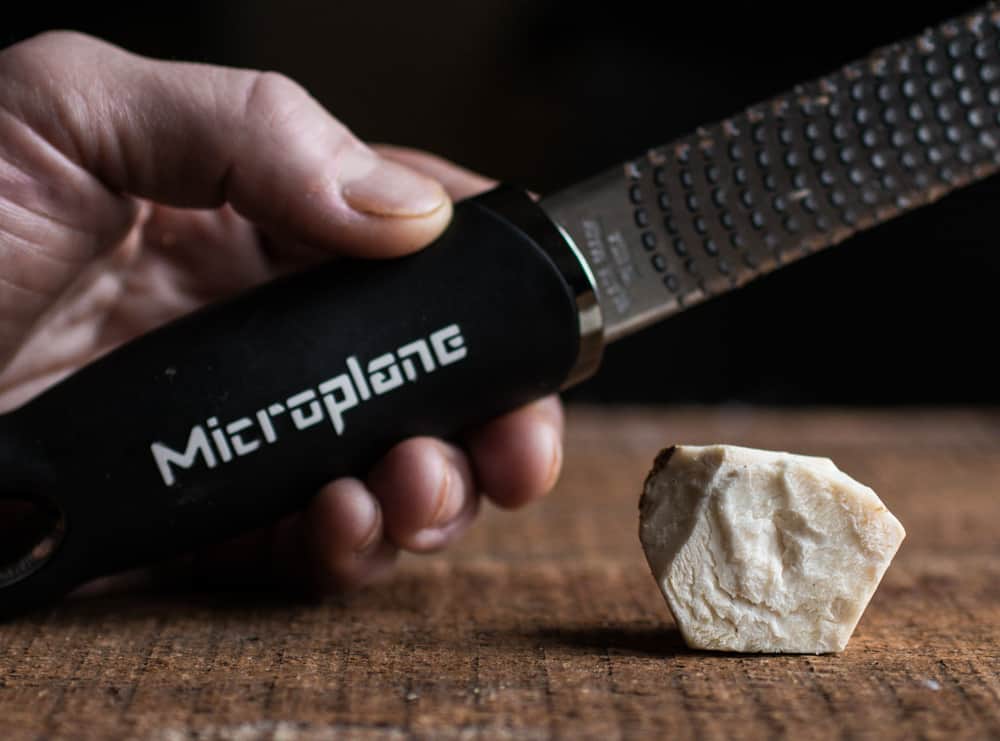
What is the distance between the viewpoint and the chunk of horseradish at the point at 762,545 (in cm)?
62

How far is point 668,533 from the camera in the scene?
0.63 metres

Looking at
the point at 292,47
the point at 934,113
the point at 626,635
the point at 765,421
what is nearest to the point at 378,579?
the point at 626,635

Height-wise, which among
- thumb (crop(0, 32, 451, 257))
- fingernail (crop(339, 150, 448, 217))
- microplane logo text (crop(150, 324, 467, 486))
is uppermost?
thumb (crop(0, 32, 451, 257))

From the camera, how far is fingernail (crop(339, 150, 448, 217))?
0.73 metres

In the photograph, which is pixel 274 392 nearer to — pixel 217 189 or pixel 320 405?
pixel 320 405

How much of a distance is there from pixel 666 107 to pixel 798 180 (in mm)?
961

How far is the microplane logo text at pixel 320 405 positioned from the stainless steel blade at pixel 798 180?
12cm

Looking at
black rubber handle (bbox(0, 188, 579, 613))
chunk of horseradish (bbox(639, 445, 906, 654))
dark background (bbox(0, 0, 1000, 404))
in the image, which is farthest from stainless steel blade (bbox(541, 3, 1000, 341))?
dark background (bbox(0, 0, 1000, 404))

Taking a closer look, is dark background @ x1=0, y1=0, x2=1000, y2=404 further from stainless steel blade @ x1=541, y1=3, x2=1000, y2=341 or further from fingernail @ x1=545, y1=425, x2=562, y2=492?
stainless steel blade @ x1=541, y1=3, x2=1000, y2=341

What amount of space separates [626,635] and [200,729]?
27cm

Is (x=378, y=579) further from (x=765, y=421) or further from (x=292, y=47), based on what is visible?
(x=292, y=47)

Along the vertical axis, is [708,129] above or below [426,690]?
above

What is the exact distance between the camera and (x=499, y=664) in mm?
624

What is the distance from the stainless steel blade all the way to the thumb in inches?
5.2
